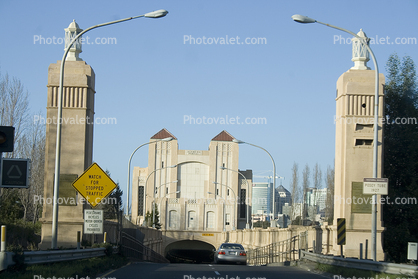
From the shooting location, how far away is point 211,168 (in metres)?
98.8

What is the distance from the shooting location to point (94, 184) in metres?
19.5

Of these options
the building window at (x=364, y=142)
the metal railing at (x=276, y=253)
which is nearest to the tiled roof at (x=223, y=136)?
the metal railing at (x=276, y=253)

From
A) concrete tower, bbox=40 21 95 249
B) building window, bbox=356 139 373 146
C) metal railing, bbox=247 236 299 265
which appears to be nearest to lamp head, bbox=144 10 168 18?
concrete tower, bbox=40 21 95 249

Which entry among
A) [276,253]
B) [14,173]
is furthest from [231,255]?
[14,173]

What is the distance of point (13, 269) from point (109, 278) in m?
3.10

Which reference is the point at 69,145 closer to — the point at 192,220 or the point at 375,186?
the point at 375,186

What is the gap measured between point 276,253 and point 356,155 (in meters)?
10.7

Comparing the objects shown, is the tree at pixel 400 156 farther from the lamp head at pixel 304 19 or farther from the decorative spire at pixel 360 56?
the lamp head at pixel 304 19

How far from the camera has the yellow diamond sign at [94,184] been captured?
63.5ft

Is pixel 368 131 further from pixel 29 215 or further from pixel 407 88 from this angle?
pixel 29 215

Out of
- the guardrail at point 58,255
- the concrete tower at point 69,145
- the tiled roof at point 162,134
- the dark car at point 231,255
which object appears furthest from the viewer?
the tiled roof at point 162,134

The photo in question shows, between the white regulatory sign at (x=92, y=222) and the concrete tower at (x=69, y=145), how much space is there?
27.4 feet

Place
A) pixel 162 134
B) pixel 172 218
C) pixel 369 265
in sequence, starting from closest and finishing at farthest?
pixel 369 265
pixel 172 218
pixel 162 134

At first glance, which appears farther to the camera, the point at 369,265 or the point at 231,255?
the point at 231,255
